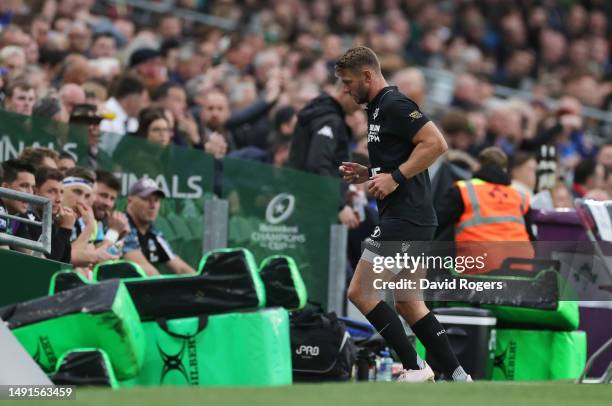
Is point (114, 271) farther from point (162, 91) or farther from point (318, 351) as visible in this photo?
point (162, 91)

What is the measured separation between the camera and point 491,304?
1105cm

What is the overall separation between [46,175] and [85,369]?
196 cm

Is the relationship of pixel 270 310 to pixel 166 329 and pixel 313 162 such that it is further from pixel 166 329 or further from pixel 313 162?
pixel 313 162

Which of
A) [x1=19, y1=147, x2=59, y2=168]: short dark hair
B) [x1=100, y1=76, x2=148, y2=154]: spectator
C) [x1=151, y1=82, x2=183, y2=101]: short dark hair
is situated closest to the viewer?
[x1=19, y1=147, x2=59, y2=168]: short dark hair

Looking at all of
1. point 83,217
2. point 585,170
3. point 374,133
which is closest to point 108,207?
point 83,217

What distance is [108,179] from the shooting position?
34.7 ft

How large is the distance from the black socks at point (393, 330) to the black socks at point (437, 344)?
0.10m

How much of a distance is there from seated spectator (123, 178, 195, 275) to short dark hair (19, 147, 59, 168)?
75cm

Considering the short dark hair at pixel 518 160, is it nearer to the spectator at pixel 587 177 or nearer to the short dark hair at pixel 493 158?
the spectator at pixel 587 177

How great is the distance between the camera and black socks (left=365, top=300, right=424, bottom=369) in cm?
870

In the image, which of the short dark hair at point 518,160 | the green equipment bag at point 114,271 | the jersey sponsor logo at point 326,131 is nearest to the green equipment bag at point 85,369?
the green equipment bag at point 114,271

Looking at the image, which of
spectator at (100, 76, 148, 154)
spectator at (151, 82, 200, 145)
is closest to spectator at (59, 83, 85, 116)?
spectator at (100, 76, 148, 154)

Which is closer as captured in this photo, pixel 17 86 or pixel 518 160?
pixel 17 86

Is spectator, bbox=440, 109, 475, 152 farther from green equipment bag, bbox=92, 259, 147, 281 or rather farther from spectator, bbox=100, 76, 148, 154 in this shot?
green equipment bag, bbox=92, 259, 147, 281
